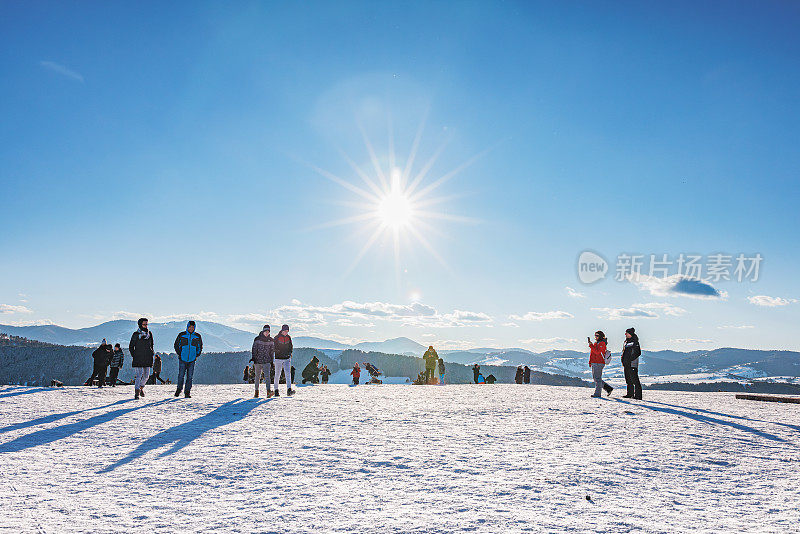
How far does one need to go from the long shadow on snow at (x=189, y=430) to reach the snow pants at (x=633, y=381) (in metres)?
11.3

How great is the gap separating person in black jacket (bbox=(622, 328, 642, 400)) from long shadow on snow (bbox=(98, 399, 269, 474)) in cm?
1124

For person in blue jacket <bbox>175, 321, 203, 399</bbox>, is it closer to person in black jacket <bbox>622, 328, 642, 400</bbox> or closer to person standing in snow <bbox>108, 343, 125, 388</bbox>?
person standing in snow <bbox>108, 343, 125, 388</bbox>

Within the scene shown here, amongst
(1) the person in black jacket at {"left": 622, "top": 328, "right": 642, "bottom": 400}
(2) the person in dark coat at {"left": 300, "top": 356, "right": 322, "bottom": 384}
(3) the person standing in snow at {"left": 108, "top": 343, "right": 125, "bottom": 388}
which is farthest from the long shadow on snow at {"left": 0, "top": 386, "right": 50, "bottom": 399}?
(1) the person in black jacket at {"left": 622, "top": 328, "right": 642, "bottom": 400}

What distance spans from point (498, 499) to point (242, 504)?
3.04 m

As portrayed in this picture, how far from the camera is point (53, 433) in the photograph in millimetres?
9430

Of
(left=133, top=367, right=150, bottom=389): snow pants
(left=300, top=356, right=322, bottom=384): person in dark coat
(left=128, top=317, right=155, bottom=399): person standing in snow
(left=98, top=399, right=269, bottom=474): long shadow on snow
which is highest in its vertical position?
(left=128, top=317, right=155, bottom=399): person standing in snow

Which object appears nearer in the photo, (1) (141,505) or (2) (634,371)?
(1) (141,505)

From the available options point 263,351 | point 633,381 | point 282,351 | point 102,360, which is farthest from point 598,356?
point 102,360

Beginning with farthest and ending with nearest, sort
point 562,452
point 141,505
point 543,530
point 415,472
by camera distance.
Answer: point 562,452
point 415,472
point 141,505
point 543,530

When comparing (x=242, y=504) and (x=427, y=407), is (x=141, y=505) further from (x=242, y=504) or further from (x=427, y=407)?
(x=427, y=407)

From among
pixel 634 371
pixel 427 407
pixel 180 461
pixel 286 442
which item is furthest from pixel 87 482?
pixel 634 371

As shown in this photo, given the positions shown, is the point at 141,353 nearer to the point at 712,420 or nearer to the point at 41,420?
the point at 41,420

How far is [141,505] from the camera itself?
223 inches

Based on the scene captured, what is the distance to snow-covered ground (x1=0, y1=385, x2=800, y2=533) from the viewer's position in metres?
5.35
